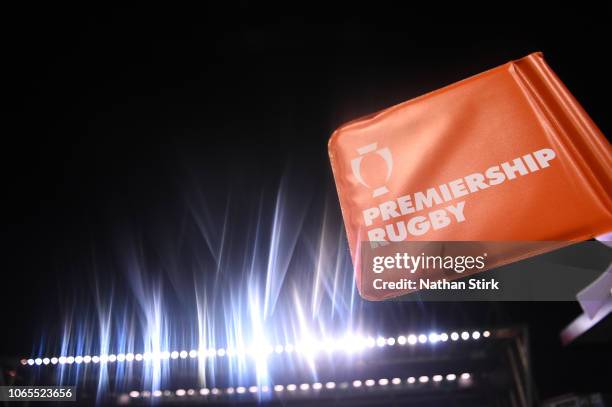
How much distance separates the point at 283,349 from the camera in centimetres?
760

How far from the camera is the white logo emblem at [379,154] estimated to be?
190 cm

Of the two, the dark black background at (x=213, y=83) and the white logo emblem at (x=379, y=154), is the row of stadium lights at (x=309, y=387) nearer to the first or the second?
the dark black background at (x=213, y=83)

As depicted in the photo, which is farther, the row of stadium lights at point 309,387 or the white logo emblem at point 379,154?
the row of stadium lights at point 309,387

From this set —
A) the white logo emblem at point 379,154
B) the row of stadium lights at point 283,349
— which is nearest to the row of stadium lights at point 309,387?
the row of stadium lights at point 283,349

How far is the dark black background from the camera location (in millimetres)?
3119

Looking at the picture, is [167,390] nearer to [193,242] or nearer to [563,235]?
[193,242]

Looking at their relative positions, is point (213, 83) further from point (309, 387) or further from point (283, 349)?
point (309, 387)

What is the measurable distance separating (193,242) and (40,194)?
1630mm

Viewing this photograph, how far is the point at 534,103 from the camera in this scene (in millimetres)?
1833

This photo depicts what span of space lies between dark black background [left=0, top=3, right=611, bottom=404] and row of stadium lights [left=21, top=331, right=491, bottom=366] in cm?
358

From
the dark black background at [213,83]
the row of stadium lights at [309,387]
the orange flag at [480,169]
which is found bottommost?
the orange flag at [480,169]

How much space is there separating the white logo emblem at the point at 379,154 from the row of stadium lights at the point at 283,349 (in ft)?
19.2

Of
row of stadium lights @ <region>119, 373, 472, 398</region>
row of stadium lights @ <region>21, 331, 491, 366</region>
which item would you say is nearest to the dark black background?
row of stadium lights @ <region>21, 331, 491, 366</region>

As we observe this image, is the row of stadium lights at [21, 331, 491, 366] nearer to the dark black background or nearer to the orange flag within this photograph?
the dark black background
